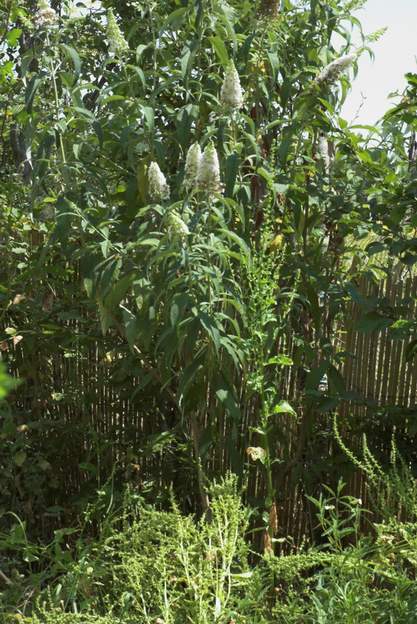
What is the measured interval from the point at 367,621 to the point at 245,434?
1283 millimetres

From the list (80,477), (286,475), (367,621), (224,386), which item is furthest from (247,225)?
(80,477)

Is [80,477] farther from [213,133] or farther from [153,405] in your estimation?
[213,133]

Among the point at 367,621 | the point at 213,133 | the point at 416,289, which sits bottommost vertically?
the point at 367,621

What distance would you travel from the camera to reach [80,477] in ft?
13.6

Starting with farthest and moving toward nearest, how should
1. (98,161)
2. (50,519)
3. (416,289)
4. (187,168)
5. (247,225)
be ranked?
(50,519), (416,289), (98,161), (247,225), (187,168)

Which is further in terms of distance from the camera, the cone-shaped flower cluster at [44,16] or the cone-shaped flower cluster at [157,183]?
the cone-shaped flower cluster at [44,16]

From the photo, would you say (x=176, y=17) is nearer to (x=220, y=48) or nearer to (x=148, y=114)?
(x=220, y=48)

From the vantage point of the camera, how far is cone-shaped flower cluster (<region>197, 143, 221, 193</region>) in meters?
2.35

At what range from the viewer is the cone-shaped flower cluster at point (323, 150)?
3443 mm

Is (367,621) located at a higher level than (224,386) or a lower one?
lower

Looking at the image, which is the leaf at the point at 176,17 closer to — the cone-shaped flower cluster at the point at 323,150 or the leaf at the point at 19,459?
the cone-shaped flower cluster at the point at 323,150

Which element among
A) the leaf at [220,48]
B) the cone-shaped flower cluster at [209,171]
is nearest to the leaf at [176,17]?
the leaf at [220,48]

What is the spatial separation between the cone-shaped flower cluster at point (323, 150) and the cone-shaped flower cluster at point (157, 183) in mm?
1028

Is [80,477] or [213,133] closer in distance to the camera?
[213,133]
